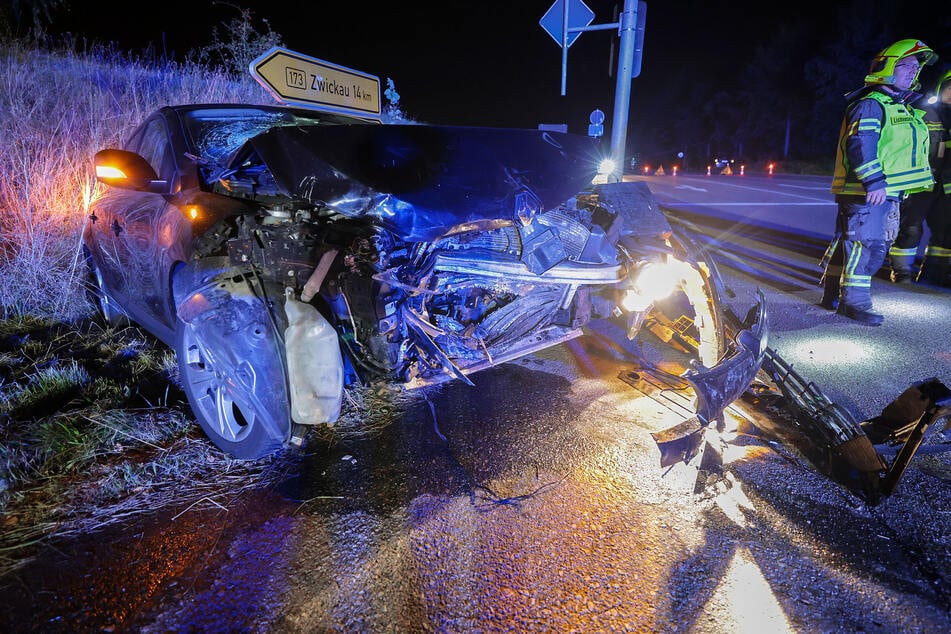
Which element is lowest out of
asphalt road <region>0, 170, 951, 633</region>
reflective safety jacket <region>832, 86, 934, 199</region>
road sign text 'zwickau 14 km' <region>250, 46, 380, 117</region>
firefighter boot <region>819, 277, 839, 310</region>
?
asphalt road <region>0, 170, 951, 633</region>

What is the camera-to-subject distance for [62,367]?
306 cm

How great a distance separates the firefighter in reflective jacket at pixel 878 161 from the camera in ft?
12.8

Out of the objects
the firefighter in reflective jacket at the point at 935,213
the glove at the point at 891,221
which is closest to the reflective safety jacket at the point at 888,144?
the glove at the point at 891,221

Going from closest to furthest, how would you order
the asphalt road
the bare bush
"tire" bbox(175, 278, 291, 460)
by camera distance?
the asphalt road → "tire" bbox(175, 278, 291, 460) → the bare bush

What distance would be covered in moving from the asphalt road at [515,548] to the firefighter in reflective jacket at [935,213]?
380 cm

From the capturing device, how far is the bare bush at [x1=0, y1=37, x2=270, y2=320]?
4.18 m

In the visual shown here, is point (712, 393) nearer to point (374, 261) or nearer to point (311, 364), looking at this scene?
point (374, 261)

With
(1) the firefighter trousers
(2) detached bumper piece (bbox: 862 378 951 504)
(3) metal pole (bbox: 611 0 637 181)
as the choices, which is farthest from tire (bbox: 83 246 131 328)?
(1) the firefighter trousers

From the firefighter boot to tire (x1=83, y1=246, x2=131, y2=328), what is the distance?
589cm

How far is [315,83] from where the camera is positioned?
453cm

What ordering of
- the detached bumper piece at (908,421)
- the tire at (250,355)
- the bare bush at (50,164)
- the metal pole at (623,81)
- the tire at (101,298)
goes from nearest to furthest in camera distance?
1. the detached bumper piece at (908,421)
2. the tire at (250,355)
3. the tire at (101,298)
4. the bare bush at (50,164)
5. the metal pole at (623,81)

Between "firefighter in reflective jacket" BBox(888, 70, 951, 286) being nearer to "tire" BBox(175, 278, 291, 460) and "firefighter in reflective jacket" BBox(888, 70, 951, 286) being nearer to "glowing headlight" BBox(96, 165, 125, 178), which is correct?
"tire" BBox(175, 278, 291, 460)

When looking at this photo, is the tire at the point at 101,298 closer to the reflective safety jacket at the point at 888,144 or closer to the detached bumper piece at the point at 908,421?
the detached bumper piece at the point at 908,421

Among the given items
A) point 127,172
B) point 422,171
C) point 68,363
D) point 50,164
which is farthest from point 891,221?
point 50,164
